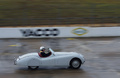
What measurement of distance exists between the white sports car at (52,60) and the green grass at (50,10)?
Answer: 509 inches

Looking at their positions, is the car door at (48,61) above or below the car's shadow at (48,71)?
above

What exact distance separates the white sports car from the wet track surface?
1.04 feet

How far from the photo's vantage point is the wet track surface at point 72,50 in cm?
1060

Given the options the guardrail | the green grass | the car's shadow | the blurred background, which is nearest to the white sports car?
the car's shadow

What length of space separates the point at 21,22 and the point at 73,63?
1367cm

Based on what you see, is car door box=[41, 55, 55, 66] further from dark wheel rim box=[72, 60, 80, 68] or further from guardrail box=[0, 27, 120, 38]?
guardrail box=[0, 27, 120, 38]

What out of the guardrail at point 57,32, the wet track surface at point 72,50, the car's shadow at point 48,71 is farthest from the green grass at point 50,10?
the car's shadow at point 48,71

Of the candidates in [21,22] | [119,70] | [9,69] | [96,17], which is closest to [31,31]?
[21,22]

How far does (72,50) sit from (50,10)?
1032 centimetres

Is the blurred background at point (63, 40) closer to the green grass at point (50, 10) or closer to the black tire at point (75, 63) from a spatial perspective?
the green grass at point (50, 10)

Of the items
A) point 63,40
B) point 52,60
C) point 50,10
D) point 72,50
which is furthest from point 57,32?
point 52,60

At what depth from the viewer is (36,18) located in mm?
24219

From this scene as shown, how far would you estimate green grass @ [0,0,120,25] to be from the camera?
24656 millimetres

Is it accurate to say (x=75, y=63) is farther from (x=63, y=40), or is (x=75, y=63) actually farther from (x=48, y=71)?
(x=63, y=40)
